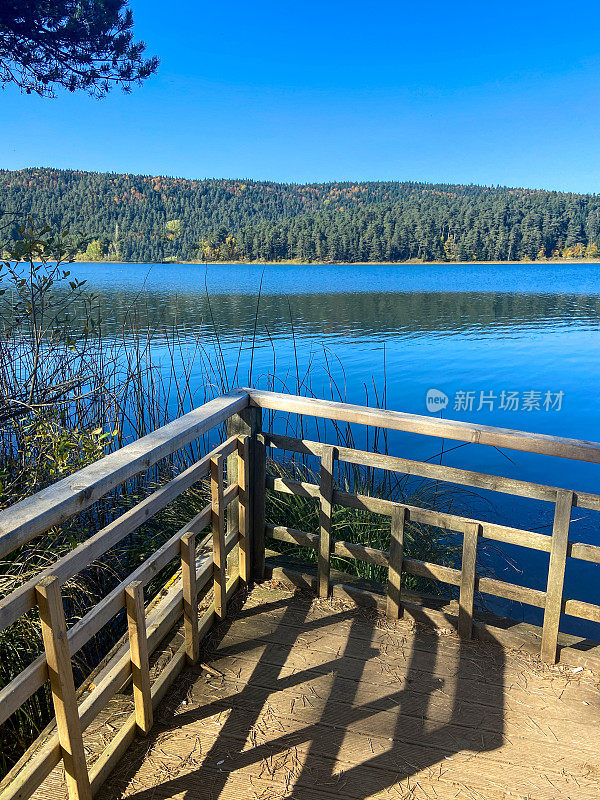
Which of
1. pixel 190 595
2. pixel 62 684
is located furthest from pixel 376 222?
pixel 62 684

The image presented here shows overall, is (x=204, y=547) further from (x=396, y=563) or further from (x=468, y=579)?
(x=468, y=579)

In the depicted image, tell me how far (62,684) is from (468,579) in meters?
1.55

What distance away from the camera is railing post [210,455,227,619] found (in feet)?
7.07

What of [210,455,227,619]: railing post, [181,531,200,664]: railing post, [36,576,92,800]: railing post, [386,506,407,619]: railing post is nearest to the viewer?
[36,576,92,800]: railing post

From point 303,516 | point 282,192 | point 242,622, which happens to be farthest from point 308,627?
point 282,192

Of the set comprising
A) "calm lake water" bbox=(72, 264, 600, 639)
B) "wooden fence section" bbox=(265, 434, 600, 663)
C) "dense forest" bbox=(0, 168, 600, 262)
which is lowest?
"calm lake water" bbox=(72, 264, 600, 639)

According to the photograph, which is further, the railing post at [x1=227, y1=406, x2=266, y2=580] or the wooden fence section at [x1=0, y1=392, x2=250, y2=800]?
the railing post at [x1=227, y1=406, x2=266, y2=580]

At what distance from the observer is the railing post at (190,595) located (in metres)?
1.93

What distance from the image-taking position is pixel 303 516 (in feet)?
11.0

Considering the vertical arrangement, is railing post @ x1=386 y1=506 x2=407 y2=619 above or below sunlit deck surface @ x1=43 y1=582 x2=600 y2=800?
above

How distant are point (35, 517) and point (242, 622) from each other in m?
1.38

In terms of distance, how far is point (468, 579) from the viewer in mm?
2219

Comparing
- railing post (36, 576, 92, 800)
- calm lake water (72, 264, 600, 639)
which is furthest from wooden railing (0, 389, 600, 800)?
calm lake water (72, 264, 600, 639)

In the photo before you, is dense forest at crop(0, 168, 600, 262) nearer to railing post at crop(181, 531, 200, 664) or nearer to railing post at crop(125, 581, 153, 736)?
railing post at crop(181, 531, 200, 664)
